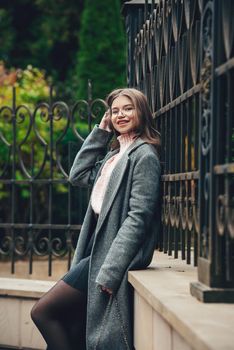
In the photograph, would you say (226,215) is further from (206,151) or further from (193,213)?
(193,213)

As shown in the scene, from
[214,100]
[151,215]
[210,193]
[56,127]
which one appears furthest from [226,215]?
[56,127]

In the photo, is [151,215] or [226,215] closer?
[226,215]

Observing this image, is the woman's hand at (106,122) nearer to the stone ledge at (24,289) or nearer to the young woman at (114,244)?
the young woman at (114,244)

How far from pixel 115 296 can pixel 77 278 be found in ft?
1.20

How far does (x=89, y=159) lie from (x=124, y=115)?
1.92ft

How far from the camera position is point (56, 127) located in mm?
11492

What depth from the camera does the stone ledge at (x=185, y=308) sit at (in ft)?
6.65

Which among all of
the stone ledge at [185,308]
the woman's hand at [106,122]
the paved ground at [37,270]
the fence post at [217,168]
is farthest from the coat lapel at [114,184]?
the paved ground at [37,270]

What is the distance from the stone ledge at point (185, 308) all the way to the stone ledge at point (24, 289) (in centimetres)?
186

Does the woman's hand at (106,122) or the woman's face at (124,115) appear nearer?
the woman's face at (124,115)

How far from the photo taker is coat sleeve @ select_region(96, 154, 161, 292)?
3580mm

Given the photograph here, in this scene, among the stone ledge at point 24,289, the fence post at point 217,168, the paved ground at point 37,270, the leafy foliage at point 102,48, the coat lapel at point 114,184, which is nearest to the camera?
the fence post at point 217,168

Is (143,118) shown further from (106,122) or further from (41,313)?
(41,313)

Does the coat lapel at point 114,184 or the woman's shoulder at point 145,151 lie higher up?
the woman's shoulder at point 145,151
